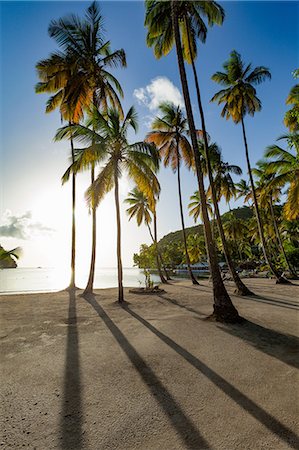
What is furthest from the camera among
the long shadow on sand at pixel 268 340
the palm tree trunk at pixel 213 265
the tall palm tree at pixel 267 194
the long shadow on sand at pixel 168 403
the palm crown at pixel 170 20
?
the tall palm tree at pixel 267 194

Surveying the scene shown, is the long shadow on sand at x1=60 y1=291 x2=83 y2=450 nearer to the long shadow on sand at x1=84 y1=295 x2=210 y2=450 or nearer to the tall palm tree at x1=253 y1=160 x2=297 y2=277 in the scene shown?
the long shadow on sand at x1=84 y1=295 x2=210 y2=450

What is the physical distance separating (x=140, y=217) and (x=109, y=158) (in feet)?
52.1

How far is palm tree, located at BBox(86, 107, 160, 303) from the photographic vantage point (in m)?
12.3

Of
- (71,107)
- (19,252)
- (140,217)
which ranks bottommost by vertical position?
(19,252)

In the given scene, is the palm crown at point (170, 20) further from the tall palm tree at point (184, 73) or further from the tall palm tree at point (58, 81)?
the tall palm tree at point (58, 81)

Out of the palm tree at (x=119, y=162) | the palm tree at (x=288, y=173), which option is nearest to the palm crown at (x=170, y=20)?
the palm tree at (x=119, y=162)

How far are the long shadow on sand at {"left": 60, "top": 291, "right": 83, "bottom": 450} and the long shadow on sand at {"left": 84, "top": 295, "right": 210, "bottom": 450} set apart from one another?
1131 mm

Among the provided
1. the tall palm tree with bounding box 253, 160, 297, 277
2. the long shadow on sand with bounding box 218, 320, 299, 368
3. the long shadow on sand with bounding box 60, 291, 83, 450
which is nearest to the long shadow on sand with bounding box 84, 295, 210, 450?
the long shadow on sand with bounding box 60, 291, 83, 450

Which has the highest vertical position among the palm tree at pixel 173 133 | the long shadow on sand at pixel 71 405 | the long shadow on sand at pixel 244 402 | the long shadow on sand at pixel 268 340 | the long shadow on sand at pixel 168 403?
the palm tree at pixel 173 133

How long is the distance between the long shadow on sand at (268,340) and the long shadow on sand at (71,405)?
403 centimetres

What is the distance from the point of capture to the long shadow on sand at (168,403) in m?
2.70

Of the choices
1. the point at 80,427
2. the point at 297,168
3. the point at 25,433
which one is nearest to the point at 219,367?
the point at 80,427

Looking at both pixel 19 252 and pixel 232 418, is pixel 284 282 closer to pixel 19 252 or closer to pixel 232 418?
pixel 232 418

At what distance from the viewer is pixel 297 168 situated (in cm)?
Answer: 1627
